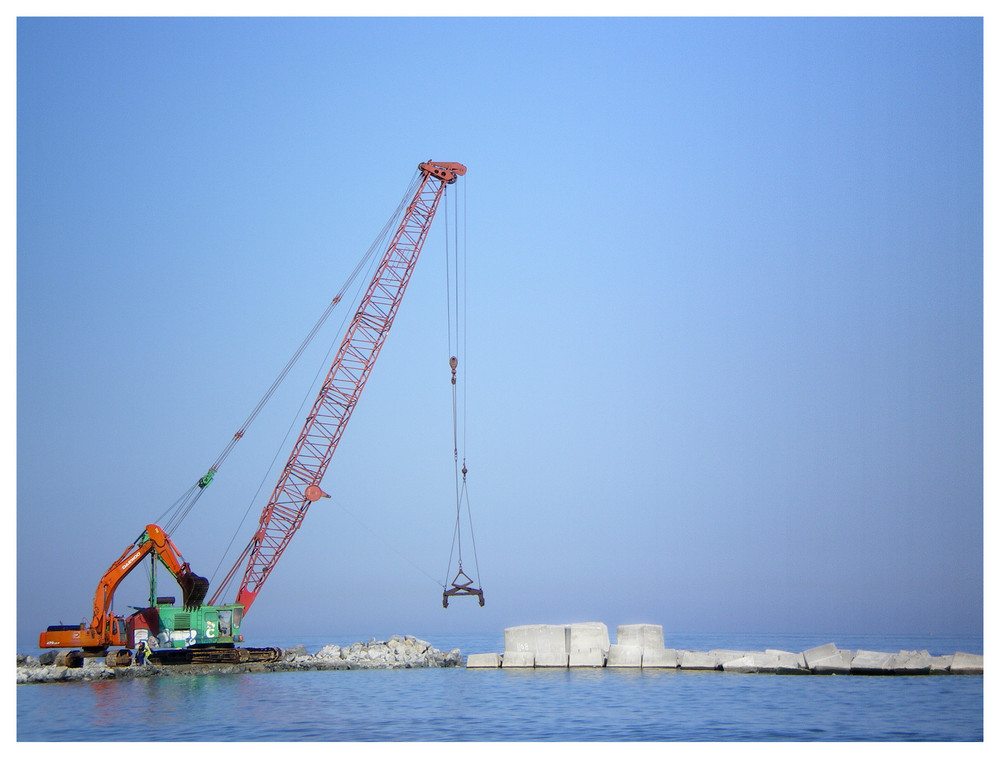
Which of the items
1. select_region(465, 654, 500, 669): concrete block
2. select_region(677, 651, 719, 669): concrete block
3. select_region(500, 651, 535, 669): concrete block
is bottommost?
select_region(465, 654, 500, 669): concrete block

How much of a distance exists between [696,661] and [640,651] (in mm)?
2413

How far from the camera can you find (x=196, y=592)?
51250mm

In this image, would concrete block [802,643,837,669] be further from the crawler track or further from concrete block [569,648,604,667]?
the crawler track

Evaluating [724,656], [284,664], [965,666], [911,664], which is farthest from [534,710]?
[284,664]

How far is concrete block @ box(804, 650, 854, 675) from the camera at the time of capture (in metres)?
39.6

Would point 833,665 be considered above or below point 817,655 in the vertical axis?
below

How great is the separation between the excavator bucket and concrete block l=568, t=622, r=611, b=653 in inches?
797

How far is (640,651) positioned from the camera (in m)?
41.6

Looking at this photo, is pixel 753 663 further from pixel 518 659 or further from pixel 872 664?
pixel 518 659

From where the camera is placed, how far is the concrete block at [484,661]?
45594mm

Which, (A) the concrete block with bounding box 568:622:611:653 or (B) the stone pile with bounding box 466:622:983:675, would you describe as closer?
(B) the stone pile with bounding box 466:622:983:675

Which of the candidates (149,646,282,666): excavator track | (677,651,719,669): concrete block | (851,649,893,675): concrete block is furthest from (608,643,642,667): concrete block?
(149,646,282,666): excavator track
